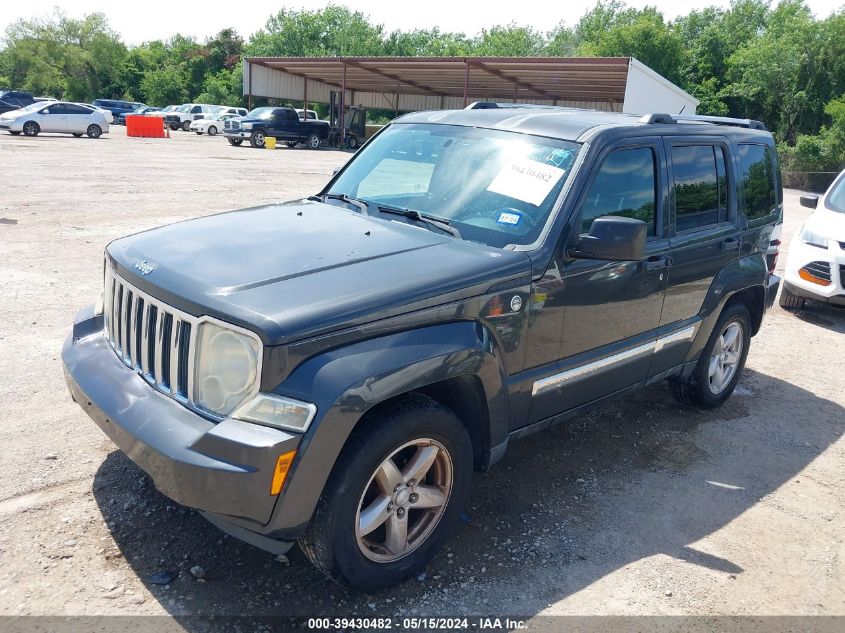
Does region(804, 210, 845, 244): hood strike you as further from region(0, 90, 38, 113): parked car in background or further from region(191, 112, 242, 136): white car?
region(0, 90, 38, 113): parked car in background

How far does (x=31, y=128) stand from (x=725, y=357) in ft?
98.6

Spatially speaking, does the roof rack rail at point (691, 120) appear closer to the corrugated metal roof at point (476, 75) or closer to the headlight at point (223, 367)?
the headlight at point (223, 367)

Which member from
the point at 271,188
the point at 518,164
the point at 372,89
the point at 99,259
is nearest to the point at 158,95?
the point at 372,89

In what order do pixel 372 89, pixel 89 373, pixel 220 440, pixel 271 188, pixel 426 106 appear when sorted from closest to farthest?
pixel 220 440, pixel 89 373, pixel 271 188, pixel 372 89, pixel 426 106

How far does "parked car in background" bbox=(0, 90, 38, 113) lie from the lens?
121 feet

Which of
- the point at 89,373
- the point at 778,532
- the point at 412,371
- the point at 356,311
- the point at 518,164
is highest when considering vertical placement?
the point at 518,164

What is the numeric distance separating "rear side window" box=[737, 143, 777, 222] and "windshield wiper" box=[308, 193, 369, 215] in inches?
109

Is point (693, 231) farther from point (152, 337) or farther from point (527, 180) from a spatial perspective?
point (152, 337)

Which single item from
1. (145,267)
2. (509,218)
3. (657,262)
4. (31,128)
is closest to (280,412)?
(145,267)

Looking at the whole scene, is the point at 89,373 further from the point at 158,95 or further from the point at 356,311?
the point at 158,95

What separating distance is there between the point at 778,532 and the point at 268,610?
2.74 m

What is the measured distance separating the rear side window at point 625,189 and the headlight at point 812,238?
511cm

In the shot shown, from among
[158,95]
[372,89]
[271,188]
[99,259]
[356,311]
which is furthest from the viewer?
[158,95]

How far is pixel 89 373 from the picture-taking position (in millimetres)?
3193
